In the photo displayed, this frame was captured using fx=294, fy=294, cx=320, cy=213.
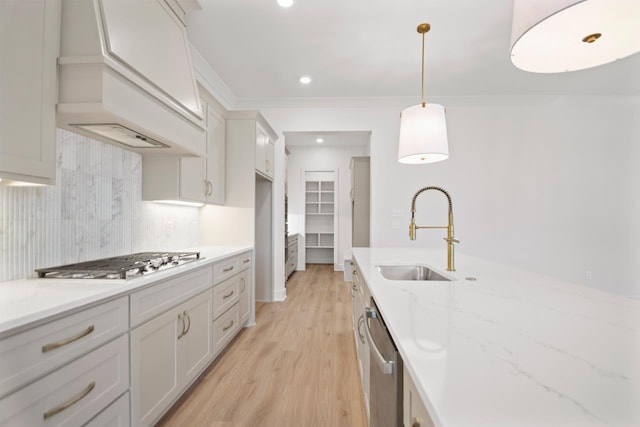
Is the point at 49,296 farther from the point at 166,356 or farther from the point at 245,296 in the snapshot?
the point at 245,296

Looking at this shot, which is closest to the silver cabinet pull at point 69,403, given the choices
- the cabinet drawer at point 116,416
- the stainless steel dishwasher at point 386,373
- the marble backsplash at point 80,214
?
the cabinet drawer at point 116,416

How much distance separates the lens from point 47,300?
105 centimetres

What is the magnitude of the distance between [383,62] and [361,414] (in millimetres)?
3159

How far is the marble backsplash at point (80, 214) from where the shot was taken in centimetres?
137

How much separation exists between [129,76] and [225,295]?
67.1 inches

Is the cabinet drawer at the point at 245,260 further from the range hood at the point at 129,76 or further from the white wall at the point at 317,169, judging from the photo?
the white wall at the point at 317,169

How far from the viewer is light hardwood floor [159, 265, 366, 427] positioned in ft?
5.64

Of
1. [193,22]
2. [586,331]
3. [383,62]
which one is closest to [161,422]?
[586,331]

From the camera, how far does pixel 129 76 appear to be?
1.45 m

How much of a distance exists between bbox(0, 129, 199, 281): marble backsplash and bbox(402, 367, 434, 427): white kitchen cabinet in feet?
5.69

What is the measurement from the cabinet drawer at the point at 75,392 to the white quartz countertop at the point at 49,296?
207 mm

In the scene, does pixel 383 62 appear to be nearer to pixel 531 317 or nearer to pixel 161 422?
pixel 531 317

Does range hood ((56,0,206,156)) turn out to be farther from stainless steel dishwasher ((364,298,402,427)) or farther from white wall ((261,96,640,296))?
white wall ((261,96,640,296))

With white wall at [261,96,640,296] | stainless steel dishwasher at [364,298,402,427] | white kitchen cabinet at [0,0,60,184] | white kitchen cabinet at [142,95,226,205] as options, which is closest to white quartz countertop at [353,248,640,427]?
stainless steel dishwasher at [364,298,402,427]
